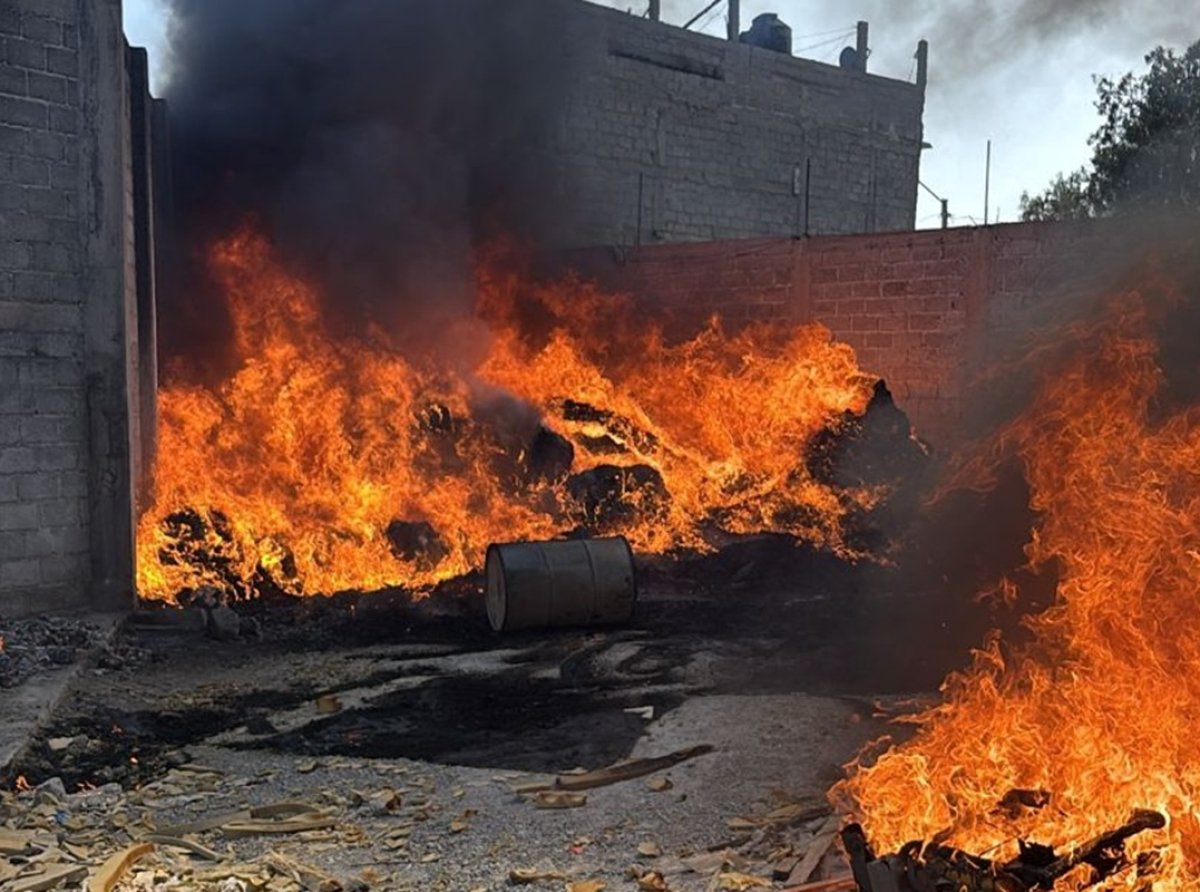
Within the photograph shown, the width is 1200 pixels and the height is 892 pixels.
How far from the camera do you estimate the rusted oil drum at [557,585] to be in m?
8.82

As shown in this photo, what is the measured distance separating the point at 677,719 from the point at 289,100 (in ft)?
33.6

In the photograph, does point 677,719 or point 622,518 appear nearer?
point 677,719

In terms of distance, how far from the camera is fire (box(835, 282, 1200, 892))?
3908 mm

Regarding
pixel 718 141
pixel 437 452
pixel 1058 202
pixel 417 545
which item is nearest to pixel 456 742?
pixel 417 545

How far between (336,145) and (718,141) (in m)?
8.01

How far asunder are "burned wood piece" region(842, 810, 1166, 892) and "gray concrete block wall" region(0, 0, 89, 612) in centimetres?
734

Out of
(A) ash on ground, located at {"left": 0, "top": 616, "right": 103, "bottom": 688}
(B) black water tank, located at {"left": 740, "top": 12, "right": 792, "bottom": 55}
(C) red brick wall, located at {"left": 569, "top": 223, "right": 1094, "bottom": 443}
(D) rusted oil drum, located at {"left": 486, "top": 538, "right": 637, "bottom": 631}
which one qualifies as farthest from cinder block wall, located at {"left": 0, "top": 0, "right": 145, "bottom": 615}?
(B) black water tank, located at {"left": 740, "top": 12, "right": 792, "bottom": 55}

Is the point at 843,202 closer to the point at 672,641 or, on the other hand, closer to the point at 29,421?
the point at 672,641

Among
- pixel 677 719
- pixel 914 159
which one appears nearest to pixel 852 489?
pixel 677 719

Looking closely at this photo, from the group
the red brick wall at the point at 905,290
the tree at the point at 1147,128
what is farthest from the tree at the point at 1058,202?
the red brick wall at the point at 905,290

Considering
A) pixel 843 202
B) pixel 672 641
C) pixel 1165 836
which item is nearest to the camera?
pixel 1165 836

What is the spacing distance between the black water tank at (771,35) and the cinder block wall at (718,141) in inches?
47.1

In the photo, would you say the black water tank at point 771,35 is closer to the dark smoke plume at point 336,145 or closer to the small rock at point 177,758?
the dark smoke plume at point 336,145

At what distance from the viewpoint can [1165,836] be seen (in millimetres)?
3863
